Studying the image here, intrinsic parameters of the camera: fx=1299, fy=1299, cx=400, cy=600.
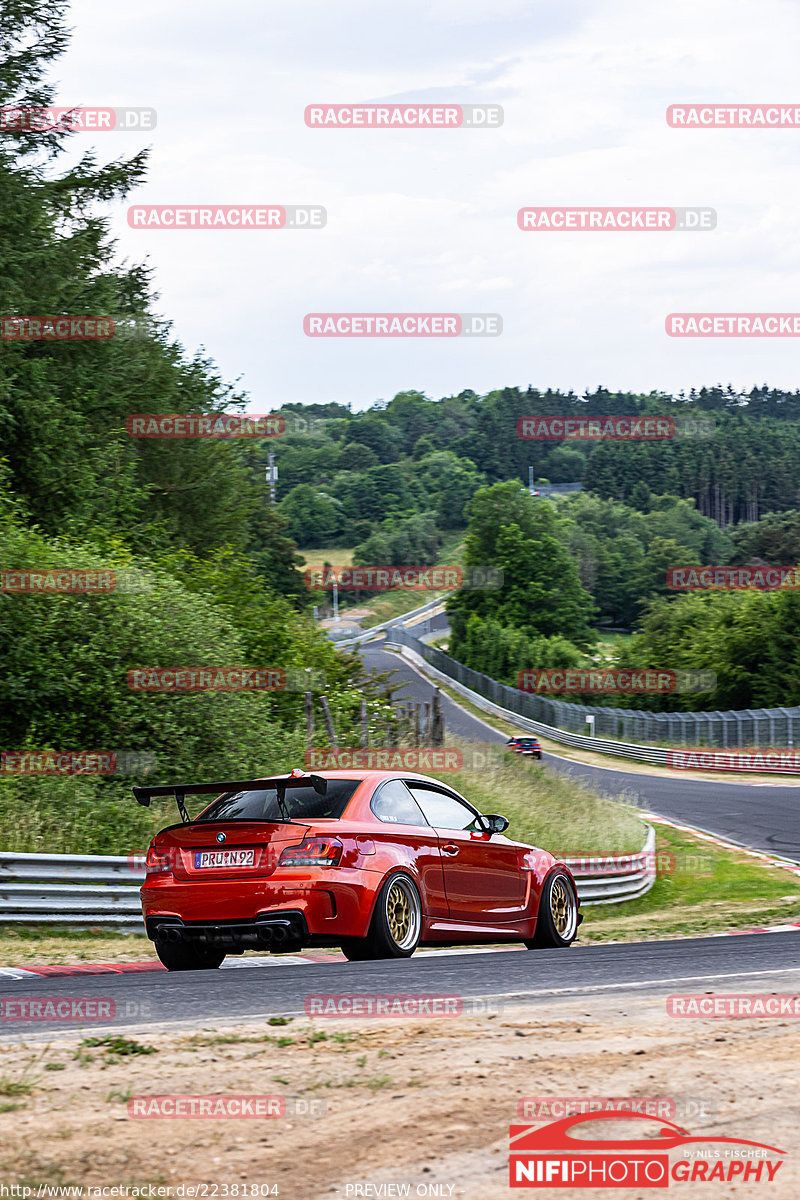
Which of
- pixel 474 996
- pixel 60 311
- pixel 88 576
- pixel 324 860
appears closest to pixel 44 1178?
pixel 474 996

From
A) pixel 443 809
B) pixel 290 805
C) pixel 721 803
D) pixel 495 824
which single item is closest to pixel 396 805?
pixel 443 809

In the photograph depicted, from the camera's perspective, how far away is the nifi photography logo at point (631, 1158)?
411cm

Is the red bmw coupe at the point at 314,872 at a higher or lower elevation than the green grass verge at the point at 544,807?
higher

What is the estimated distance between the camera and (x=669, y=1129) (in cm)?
445

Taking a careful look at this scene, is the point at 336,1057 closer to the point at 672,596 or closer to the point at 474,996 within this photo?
the point at 474,996

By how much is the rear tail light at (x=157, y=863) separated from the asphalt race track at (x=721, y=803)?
17388 millimetres

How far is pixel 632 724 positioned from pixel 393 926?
57.3 meters

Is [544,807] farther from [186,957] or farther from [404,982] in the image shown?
[404,982]

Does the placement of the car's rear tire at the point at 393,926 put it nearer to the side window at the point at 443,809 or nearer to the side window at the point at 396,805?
the side window at the point at 396,805

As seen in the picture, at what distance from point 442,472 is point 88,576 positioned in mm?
174397

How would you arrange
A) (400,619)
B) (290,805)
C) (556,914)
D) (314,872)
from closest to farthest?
1. (314,872)
2. (290,805)
3. (556,914)
4. (400,619)

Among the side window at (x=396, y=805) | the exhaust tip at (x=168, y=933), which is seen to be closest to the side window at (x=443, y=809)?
the side window at (x=396, y=805)

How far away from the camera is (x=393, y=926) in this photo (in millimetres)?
8758

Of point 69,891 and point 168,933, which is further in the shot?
point 69,891
